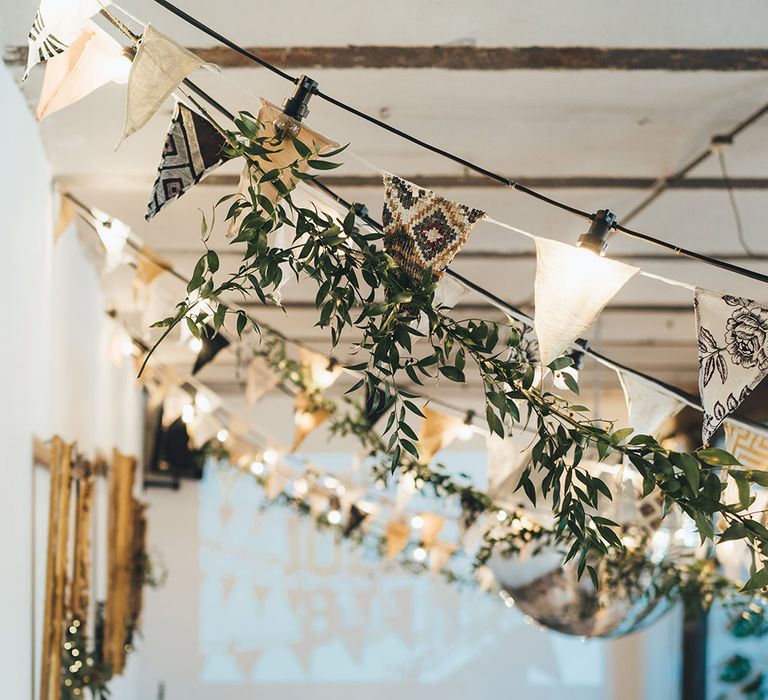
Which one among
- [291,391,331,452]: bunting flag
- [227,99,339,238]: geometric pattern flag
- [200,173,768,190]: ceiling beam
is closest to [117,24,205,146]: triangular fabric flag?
[227,99,339,238]: geometric pattern flag

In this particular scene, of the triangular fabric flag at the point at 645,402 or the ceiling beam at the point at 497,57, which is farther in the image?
the ceiling beam at the point at 497,57

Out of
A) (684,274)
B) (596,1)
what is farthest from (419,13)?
(684,274)

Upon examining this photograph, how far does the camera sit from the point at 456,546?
6027mm

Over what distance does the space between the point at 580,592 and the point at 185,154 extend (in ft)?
6.82

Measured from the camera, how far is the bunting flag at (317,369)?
12.1ft

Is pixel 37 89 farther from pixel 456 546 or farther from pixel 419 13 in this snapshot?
pixel 456 546

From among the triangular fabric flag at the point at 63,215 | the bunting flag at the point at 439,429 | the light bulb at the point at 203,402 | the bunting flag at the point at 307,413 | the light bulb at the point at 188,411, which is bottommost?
the bunting flag at the point at 439,429

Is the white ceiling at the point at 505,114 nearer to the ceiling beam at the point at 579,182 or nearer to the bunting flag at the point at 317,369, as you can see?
the ceiling beam at the point at 579,182

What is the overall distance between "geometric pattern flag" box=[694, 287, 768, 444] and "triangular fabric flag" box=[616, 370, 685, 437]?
453 millimetres

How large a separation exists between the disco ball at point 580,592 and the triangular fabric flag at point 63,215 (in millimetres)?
1715

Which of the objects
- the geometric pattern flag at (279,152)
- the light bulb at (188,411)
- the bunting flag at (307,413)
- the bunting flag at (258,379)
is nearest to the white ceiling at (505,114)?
the geometric pattern flag at (279,152)

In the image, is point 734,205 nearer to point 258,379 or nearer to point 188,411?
point 258,379

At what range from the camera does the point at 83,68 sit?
1727 millimetres

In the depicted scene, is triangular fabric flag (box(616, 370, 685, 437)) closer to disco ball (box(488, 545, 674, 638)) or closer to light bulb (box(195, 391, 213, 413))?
disco ball (box(488, 545, 674, 638))
